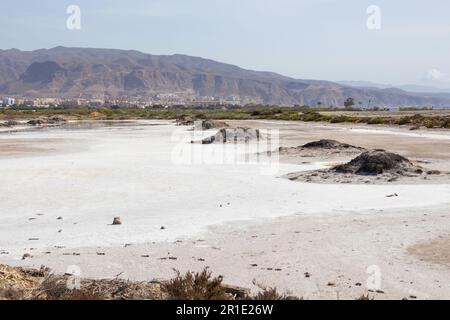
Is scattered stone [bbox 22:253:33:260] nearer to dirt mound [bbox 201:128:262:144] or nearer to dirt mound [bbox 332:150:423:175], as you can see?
dirt mound [bbox 332:150:423:175]

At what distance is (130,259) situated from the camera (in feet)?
33.3

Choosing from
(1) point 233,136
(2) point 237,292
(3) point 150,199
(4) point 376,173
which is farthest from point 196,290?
(1) point 233,136

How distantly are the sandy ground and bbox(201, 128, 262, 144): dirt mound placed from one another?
60.2 ft

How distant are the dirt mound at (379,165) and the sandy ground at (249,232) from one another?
222cm

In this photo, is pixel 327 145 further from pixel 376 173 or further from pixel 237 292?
pixel 237 292

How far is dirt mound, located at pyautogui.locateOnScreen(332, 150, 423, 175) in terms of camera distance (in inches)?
814

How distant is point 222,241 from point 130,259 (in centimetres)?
216

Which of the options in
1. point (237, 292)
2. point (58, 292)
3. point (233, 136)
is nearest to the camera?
point (58, 292)

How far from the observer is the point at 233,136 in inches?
1593

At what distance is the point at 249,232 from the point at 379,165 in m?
9.82

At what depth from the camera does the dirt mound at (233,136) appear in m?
39.6

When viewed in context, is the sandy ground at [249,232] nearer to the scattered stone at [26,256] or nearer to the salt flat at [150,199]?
the salt flat at [150,199]
